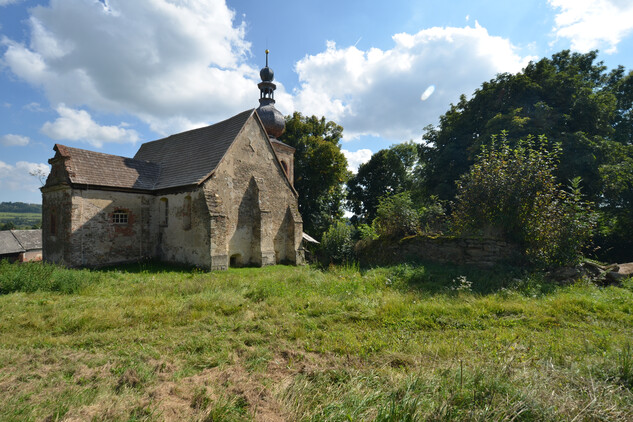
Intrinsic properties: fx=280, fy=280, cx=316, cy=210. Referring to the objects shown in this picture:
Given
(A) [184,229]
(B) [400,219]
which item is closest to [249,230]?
(A) [184,229]

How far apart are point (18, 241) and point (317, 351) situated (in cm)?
3817

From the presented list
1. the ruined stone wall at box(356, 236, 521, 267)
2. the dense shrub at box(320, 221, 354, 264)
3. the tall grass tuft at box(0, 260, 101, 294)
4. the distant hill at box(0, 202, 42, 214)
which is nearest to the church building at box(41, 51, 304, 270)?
the dense shrub at box(320, 221, 354, 264)

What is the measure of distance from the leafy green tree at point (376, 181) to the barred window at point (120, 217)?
2388 centimetres

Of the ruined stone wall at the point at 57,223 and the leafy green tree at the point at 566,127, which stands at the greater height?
the leafy green tree at the point at 566,127

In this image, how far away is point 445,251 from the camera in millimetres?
11328

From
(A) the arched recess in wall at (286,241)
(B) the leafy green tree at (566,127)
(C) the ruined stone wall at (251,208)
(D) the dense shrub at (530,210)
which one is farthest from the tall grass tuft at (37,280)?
(B) the leafy green tree at (566,127)

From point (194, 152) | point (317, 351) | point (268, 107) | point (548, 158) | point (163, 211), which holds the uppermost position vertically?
point (268, 107)

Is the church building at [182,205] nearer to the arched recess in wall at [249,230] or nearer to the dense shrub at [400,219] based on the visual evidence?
the arched recess in wall at [249,230]

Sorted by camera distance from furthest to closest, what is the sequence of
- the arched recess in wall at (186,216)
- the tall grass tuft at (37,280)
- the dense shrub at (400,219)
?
the arched recess in wall at (186,216), the dense shrub at (400,219), the tall grass tuft at (37,280)

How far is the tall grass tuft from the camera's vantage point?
8.61m

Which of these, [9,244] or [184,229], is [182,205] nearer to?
[184,229]

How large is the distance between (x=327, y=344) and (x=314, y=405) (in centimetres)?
182

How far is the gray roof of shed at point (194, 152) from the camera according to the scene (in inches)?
603

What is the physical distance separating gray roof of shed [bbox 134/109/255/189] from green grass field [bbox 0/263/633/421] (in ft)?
24.9
